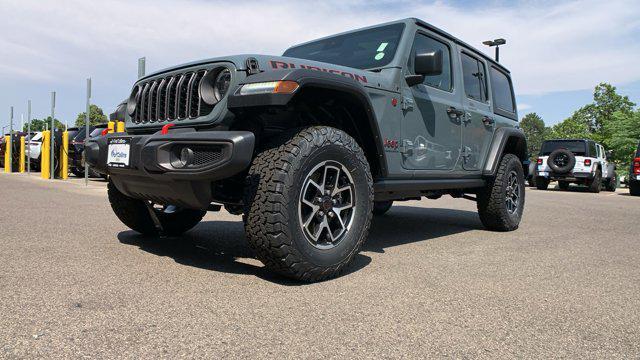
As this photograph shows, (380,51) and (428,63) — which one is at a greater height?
(380,51)

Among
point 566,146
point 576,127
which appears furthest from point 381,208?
point 576,127

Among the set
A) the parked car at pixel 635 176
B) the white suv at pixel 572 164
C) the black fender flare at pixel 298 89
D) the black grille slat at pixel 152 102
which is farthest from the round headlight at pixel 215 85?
the white suv at pixel 572 164

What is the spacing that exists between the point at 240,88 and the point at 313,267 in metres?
1.11

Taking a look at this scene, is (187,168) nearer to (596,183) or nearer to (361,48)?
(361,48)

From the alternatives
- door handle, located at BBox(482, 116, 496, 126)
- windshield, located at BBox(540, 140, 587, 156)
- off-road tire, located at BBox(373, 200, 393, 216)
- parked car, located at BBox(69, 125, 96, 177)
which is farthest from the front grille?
windshield, located at BBox(540, 140, 587, 156)

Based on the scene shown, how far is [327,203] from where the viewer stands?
302 centimetres

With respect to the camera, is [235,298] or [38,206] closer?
[235,298]

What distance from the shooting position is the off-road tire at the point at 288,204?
2.65 metres

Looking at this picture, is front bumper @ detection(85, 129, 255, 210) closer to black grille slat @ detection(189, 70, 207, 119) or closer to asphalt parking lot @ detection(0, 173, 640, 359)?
black grille slat @ detection(189, 70, 207, 119)

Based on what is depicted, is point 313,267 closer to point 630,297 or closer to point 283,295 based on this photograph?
point 283,295

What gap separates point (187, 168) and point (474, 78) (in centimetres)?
362

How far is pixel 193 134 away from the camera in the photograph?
8.88 feet

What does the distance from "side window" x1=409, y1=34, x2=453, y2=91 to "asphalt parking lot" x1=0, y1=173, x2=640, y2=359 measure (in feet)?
4.77

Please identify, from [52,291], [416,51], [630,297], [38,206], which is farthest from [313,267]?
[38,206]
